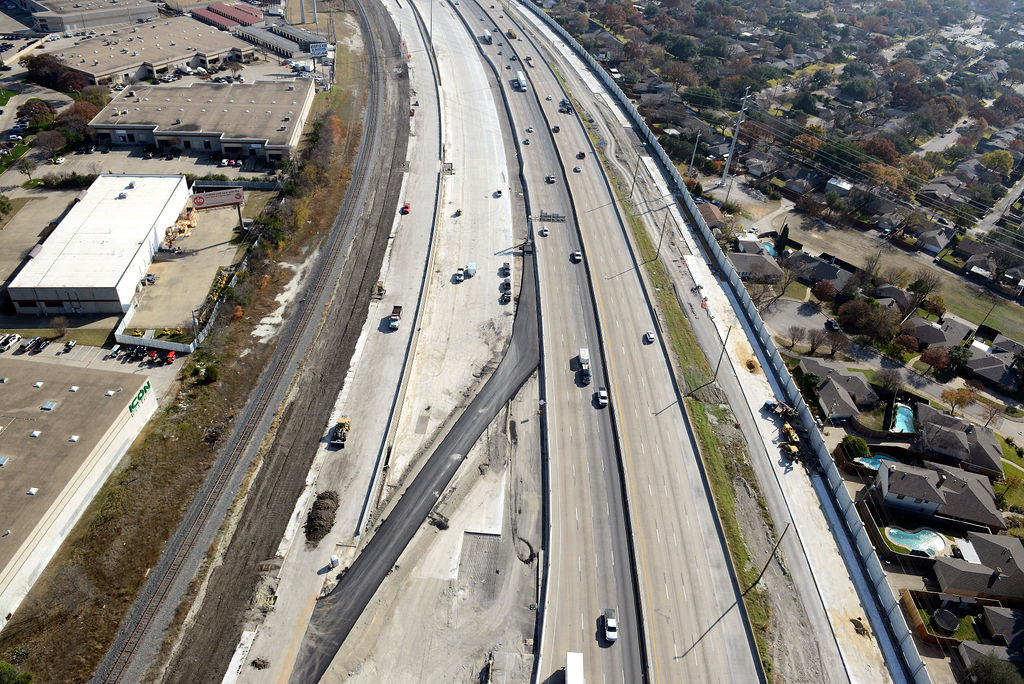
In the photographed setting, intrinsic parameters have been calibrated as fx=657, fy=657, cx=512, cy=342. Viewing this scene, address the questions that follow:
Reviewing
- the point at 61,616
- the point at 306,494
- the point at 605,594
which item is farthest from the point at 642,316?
the point at 61,616

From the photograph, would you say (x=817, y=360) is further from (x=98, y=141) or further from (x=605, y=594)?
(x=98, y=141)

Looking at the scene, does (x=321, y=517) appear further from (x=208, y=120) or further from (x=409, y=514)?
(x=208, y=120)

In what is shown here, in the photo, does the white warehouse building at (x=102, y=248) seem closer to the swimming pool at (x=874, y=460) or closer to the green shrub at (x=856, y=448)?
the green shrub at (x=856, y=448)

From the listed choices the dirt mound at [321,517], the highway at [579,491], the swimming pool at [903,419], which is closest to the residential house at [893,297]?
the swimming pool at [903,419]

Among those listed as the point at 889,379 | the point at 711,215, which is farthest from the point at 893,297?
the point at 711,215

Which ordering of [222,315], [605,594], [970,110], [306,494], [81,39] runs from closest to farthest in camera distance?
[605,594], [306,494], [222,315], [81,39], [970,110]

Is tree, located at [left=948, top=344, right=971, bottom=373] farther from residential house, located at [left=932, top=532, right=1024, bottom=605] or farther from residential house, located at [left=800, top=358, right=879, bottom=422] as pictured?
residential house, located at [left=932, top=532, right=1024, bottom=605]
